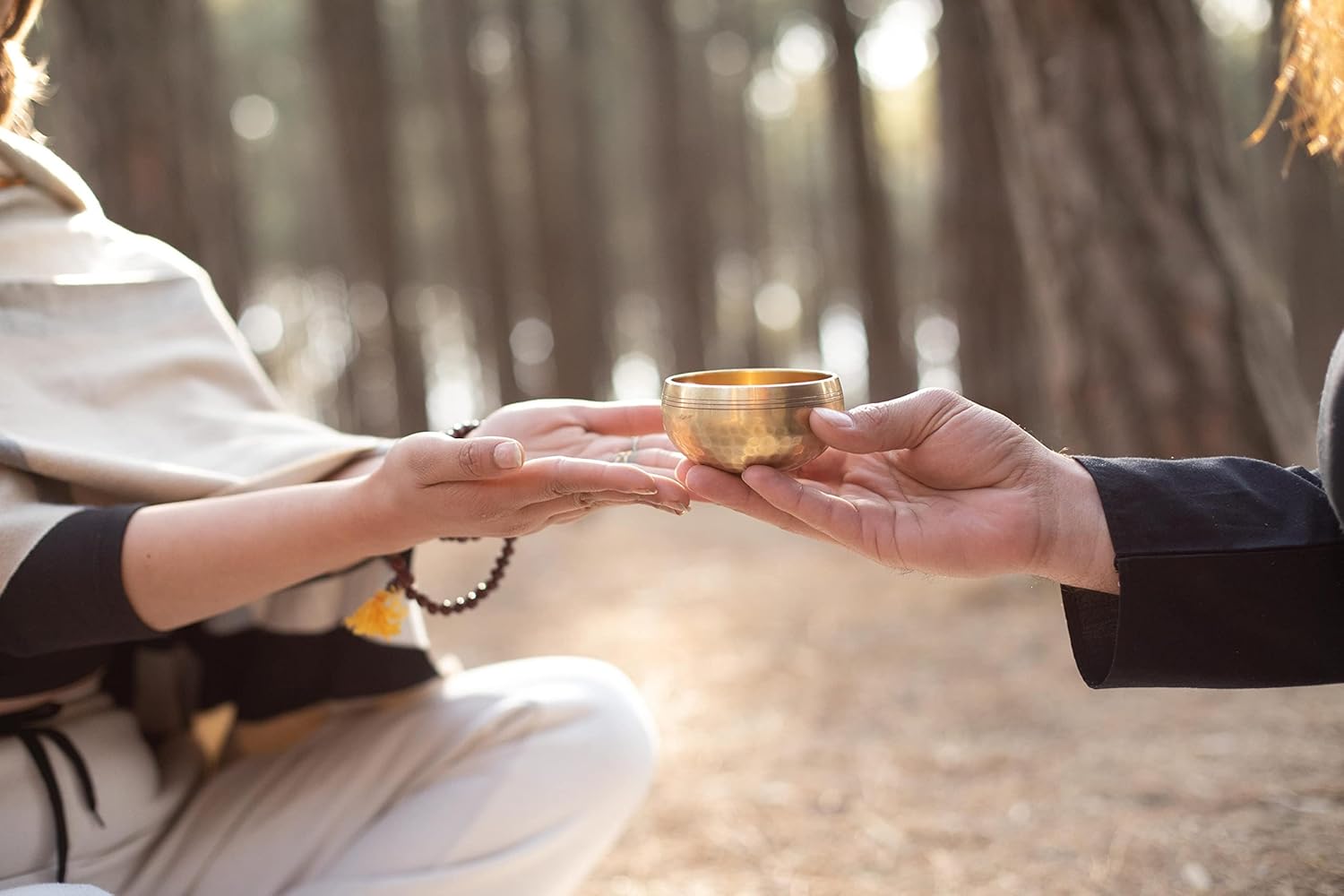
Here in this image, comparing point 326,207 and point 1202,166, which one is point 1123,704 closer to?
point 1202,166

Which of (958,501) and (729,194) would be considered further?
(729,194)

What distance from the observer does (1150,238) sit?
12.8 ft

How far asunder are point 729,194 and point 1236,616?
21415 millimetres

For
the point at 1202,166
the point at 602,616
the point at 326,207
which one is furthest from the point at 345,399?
the point at 1202,166

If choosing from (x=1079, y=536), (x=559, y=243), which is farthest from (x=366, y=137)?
(x=1079, y=536)

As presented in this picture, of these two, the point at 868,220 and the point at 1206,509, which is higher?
the point at 868,220

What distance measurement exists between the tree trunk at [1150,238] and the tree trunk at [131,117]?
3.21m

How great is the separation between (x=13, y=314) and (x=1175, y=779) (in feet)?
9.07

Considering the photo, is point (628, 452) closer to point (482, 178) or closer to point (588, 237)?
point (482, 178)

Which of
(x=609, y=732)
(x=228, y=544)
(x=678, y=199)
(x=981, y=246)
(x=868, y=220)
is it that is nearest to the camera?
Result: (x=228, y=544)

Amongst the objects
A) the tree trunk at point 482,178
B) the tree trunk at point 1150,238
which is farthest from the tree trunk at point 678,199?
the tree trunk at point 1150,238

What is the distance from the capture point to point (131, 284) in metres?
2.10

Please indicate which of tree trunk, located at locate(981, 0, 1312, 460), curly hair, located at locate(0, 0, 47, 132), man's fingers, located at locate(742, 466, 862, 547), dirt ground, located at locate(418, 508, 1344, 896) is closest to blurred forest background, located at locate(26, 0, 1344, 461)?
tree trunk, located at locate(981, 0, 1312, 460)

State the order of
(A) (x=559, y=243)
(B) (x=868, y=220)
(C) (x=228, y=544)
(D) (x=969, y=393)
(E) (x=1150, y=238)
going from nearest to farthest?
(C) (x=228, y=544) → (E) (x=1150, y=238) → (D) (x=969, y=393) → (B) (x=868, y=220) → (A) (x=559, y=243)
